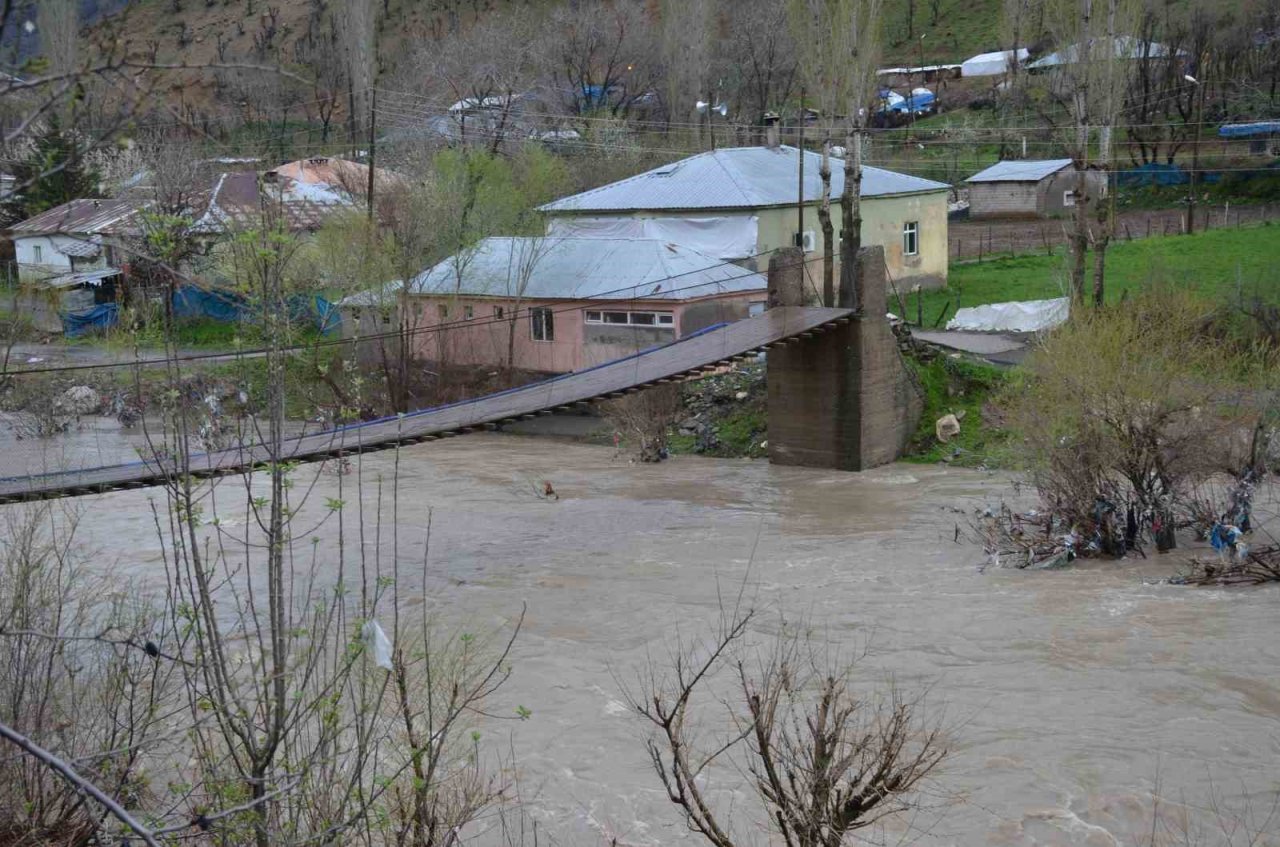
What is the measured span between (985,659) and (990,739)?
1.87m

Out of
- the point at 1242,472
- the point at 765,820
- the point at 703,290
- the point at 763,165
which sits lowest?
the point at 765,820

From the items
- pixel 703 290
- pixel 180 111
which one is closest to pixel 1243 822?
pixel 180 111

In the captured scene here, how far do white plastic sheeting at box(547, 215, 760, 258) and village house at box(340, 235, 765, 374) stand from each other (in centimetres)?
77

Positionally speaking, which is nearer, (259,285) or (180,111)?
(180,111)

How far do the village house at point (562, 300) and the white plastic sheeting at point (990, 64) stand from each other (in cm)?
3265

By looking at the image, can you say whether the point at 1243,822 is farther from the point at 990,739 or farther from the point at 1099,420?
the point at 1099,420

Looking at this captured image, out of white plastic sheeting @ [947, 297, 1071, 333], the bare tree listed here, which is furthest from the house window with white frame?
the bare tree

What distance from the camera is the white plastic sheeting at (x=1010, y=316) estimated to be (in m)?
24.1

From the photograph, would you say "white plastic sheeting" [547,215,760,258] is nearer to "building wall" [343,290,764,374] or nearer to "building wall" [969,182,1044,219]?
"building wall" [343,290,764,374]

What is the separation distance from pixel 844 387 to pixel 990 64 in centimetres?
3895

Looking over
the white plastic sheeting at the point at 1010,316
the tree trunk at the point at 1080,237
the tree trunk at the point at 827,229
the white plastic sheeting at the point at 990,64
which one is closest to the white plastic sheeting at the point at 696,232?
the tree trunk at the point at 827,229

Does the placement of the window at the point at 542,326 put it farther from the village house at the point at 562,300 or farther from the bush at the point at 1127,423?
the bush at the point at 1127,423

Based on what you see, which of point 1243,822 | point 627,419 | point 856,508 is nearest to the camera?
point 1243,822

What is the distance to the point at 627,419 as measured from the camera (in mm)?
21234
